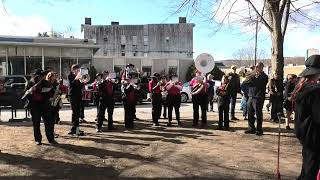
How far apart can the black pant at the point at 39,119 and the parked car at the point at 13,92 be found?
9.46 metres

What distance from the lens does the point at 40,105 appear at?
463 inches

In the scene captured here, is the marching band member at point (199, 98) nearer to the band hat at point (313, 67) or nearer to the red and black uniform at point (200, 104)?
the red and black uniform at point (200, 104)

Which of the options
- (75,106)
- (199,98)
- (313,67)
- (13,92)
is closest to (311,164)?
(313,67)

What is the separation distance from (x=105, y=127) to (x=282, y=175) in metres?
7.16

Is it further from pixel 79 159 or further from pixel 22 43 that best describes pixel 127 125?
pixel 22 43

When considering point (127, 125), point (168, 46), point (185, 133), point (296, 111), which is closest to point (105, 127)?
point (127, 125)

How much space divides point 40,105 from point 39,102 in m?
0.08

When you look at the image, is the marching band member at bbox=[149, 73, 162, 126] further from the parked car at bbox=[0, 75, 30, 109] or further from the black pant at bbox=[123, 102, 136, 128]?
the parked car at bbox=[0, 75, 30, 109]

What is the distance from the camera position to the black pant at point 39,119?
11.6 metres

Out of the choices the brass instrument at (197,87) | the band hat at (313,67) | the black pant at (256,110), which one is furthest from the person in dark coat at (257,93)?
the band hat at (313,67)

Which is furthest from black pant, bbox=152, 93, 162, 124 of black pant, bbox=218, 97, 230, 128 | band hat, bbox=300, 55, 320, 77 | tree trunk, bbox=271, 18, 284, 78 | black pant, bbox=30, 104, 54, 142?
band hat, bbox=300, 55, 320, 77

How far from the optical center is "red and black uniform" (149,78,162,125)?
15.6m

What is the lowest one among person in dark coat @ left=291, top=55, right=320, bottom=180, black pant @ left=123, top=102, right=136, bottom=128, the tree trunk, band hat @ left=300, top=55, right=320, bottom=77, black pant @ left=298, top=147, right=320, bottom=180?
black pant @ left=123, top=102, right=136, bottom=128

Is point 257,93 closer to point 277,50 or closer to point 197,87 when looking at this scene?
point 197,87
